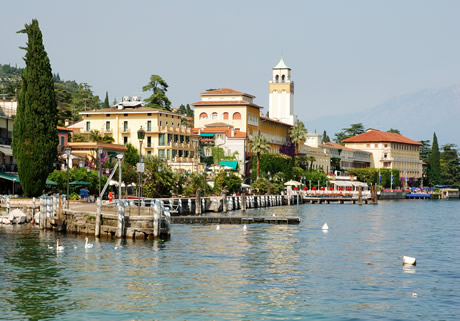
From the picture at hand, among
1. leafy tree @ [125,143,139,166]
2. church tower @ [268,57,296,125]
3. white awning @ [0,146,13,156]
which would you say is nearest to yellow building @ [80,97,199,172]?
leafy tree @ [125,143,139,166]

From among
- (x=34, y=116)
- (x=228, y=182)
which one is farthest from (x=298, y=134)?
(x=34, y=116)

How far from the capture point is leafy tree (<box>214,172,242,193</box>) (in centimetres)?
9925

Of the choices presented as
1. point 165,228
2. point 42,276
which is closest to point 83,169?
point 165,228

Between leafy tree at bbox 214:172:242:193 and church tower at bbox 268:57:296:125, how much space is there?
6982 cm

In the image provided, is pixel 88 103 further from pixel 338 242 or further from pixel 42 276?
pixel 42 276

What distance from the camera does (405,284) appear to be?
105 ft

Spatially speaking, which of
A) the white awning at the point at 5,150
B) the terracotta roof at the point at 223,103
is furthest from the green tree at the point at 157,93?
the white awning at the point at 5,150

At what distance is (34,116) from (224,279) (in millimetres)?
28781

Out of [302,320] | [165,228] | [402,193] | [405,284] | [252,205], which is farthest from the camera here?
[402,193]

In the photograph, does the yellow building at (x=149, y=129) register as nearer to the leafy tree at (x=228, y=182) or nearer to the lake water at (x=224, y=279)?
the leafy tree at (x=228, y=182)

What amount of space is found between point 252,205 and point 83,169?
105 ft

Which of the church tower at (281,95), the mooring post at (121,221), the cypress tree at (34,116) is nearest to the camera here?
the mooring post at (121,221)

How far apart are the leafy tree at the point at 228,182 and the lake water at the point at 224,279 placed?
48592 millimetres

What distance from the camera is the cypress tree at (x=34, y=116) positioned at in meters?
56.6
